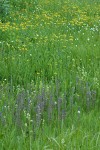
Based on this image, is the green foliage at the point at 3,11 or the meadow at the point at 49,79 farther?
Result: the green foliage at the point at 3,11

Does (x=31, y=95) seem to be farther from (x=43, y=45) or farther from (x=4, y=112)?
(x=43, y=45)

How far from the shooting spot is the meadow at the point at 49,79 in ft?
11.8

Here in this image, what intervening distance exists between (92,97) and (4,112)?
3.45ft

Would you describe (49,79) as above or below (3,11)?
below

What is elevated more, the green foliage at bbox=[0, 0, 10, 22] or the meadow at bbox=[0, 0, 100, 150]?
the green foliage at bbox=[0, 0, 10, 22]

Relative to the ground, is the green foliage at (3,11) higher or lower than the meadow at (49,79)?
higher

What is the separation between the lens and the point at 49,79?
5305 millimetres

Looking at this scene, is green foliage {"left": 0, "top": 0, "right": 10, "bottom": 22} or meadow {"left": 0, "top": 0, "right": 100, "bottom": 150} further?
green foliage {"left": 0, "top": 0, "right": 10, "bottom": 22}

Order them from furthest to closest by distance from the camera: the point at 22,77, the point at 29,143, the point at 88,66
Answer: the point at 88,66 < the point at 22,77 < the point at 29,143

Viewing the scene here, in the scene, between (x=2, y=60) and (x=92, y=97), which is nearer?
(x=92, y=97)

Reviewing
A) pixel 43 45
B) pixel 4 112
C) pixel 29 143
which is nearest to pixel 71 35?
pixel 43 45

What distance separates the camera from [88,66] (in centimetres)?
561

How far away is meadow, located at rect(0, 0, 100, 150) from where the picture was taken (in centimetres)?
358

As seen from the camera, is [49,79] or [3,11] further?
[3,11]
